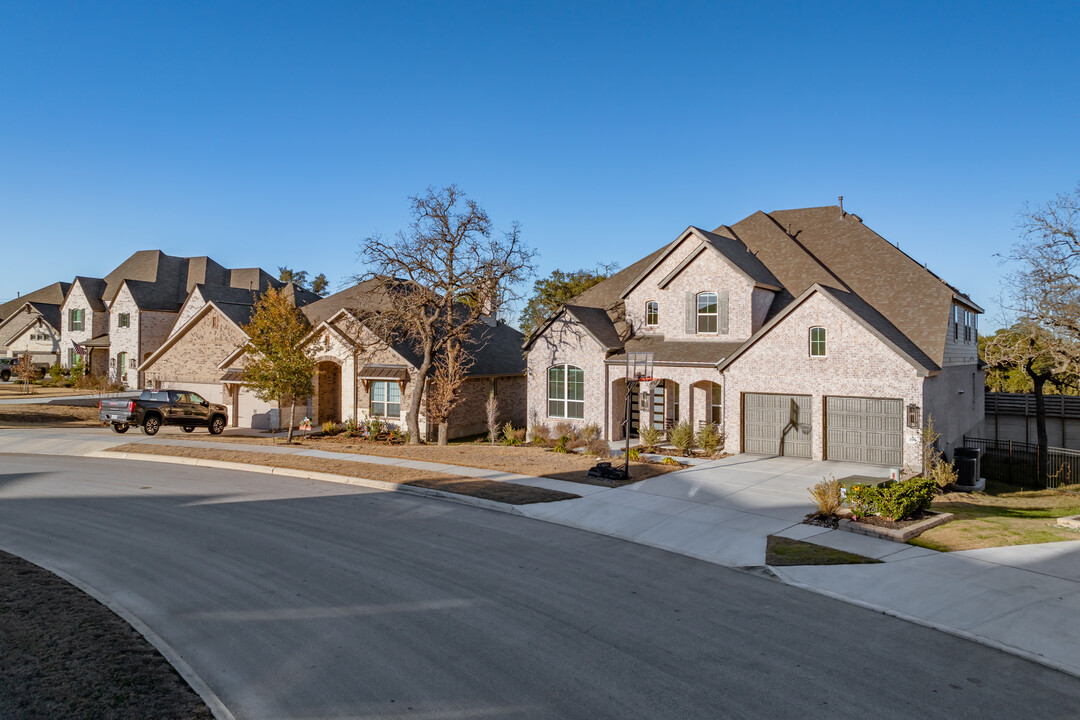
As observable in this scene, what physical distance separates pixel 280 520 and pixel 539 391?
1522cm

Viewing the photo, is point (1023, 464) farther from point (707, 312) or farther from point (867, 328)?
point (707, 312)

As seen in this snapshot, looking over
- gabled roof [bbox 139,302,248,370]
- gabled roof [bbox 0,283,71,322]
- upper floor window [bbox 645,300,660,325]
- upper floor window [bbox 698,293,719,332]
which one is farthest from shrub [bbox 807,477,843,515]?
gabled roof [bbox 0,283,71,322]

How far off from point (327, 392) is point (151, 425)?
7503 millimetres

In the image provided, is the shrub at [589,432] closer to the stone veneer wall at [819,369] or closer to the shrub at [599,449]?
the shrub at [599,449]

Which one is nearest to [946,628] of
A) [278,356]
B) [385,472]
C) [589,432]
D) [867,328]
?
[867,328]

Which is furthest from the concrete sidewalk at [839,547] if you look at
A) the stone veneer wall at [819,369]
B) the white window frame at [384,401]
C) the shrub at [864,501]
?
the white window frame at [384,401]

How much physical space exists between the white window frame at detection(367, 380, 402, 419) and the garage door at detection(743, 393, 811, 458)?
14.9 m

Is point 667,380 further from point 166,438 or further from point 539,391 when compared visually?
point 166,438

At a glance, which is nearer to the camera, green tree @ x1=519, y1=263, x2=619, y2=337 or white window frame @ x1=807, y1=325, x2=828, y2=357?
white window frame @ x1=807, y1=325, x2=828, y2=357

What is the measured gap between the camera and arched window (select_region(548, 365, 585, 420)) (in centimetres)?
2656

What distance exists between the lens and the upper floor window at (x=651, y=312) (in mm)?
27516

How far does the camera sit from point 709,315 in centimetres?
2575

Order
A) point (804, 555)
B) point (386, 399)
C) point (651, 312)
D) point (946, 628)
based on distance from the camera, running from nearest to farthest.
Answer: point (946, 628) < point (804, 555) < point (651, 312) < point (386, 399)

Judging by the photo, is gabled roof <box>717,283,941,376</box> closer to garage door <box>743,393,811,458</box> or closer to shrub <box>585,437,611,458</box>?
garage door <box>743,393,811,458</box>
